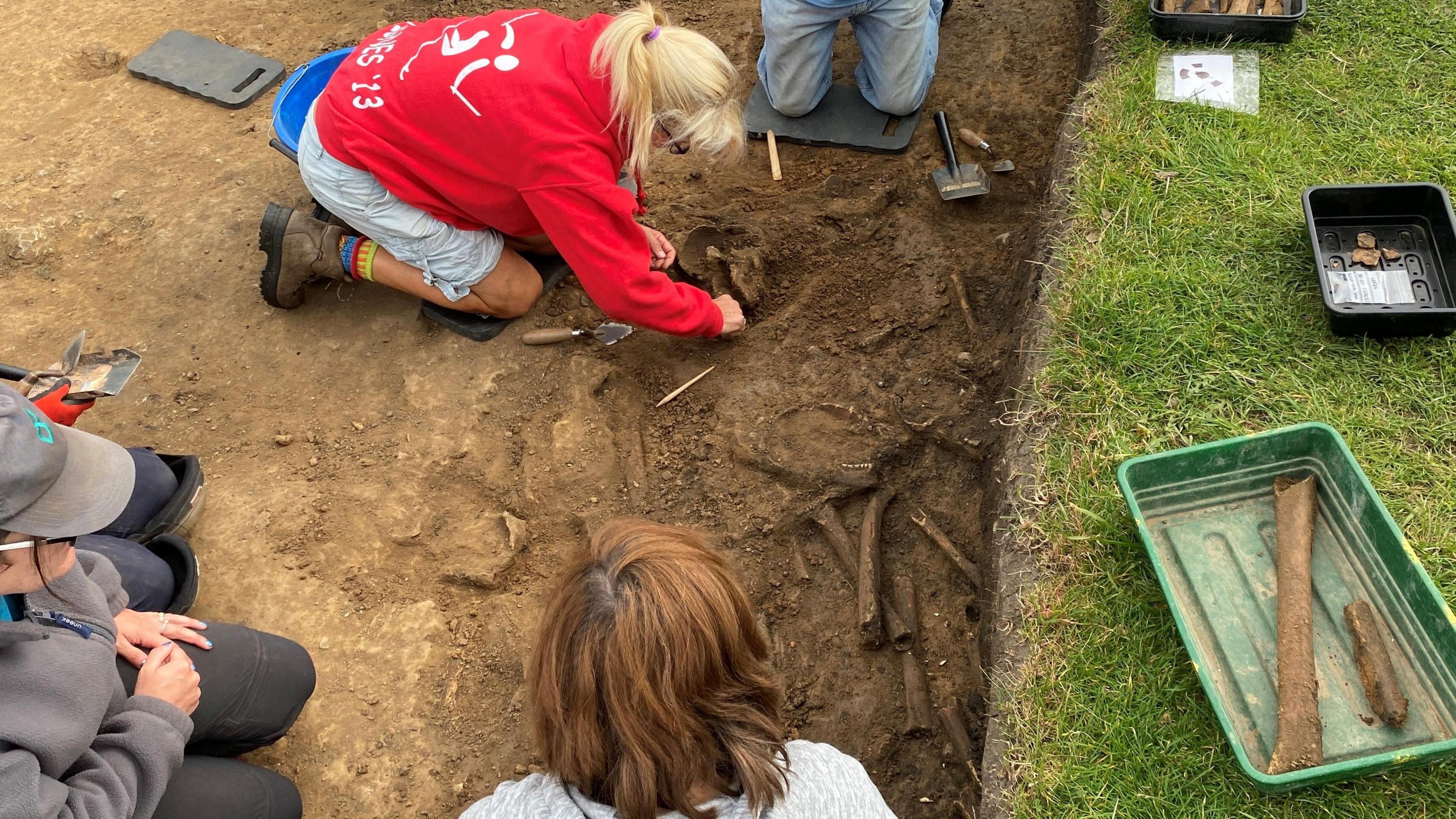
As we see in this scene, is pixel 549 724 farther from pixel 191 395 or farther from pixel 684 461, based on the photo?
pixel 191 395

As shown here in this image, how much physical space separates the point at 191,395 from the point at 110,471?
5.78ft

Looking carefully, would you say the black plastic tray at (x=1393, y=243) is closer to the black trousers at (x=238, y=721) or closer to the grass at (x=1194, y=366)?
the grass at (x=1194, y=366)

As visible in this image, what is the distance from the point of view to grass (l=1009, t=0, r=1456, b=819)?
2.39 m

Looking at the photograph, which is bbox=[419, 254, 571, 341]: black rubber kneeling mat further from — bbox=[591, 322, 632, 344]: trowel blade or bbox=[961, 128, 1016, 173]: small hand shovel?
bbox=[961, 128, 1016, 173]: small hand shovel

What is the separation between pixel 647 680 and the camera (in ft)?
5.57

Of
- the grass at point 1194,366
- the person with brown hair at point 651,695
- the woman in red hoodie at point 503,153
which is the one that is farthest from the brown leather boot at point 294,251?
the grass at point 1194,366

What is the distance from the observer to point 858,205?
4332mm

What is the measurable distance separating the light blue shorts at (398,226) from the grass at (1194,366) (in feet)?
7.43

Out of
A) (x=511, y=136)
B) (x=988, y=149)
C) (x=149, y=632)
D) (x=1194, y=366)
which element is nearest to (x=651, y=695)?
(x=149, y=632)

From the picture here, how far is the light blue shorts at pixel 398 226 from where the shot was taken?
3.54 m

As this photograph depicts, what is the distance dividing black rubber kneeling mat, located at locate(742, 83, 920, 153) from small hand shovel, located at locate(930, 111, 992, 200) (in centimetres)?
31

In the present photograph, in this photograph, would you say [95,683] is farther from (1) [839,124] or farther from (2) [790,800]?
(1) [839,124]

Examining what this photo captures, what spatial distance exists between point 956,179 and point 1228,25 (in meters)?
1.26

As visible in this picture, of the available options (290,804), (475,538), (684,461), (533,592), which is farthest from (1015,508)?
(290,804)
